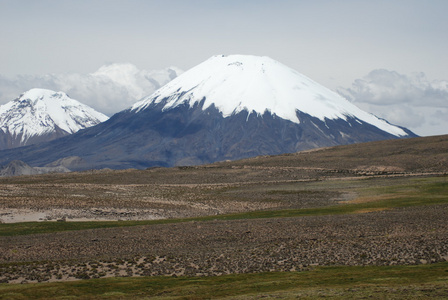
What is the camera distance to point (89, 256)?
4253cm

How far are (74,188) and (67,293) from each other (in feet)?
250

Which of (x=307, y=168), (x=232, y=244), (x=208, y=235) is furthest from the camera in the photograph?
(x=307, y=168)

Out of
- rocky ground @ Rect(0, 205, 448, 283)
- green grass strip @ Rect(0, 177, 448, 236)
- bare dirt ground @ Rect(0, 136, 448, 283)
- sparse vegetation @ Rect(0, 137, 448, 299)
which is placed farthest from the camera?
green grass strip @ Rect(0, 177, 448, 236)

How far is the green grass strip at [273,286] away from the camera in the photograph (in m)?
26.9

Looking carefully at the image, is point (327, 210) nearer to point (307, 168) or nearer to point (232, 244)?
point (232, 244)

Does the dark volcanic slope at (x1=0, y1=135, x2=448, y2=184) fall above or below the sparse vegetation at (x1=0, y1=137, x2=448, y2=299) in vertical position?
above

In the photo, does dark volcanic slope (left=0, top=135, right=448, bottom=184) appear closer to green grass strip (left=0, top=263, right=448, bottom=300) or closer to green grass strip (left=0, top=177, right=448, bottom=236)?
green grass strip (left=0, top=177, right=448, bottom=236)

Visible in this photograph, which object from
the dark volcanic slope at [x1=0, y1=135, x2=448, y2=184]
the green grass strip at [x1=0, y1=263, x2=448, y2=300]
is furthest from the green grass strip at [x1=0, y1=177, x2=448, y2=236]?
the dark volcanic slope at [x1=0, y1=135, x2=448, y2=184]

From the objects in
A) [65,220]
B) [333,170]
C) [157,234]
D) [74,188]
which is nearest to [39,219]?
[65,220]

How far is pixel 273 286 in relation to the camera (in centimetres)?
3058

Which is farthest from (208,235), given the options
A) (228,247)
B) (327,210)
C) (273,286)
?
(327,210)

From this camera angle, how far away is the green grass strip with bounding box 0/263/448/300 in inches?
1058

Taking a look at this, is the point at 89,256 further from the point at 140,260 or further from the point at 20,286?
the point at 20,286

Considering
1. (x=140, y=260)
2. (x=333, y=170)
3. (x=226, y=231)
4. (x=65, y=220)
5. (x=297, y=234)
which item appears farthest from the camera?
(x=333, y=170)
